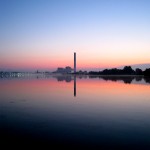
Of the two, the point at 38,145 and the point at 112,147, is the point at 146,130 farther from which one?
the point at 38,145

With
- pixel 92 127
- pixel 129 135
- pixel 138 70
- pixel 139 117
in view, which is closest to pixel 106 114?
pixel 139 117

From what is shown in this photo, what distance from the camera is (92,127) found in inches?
468

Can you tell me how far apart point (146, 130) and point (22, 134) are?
6.42 metres

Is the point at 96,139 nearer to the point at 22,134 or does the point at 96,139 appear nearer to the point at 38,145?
the point at 38,145

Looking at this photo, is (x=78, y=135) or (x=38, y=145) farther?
(x=78, y=135)

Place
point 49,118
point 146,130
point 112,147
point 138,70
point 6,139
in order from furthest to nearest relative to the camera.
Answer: point 138,70, point 49,118, point 146,130, point 6,139, point 112,147

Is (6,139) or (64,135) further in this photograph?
(64,135)

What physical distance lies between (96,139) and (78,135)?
3.26 feet

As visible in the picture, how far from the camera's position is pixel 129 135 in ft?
34.3

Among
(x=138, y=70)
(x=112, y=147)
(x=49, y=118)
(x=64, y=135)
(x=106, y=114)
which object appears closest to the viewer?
(x=112, y=147)

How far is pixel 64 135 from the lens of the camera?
410 inches

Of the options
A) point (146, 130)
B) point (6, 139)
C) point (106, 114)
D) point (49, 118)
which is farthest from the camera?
point (106, 114)

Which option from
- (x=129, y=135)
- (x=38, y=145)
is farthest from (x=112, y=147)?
(x=38, y=145)

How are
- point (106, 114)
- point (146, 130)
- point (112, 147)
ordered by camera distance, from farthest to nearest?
point (106, 114) < point (146, 130) < point (112, 147)
